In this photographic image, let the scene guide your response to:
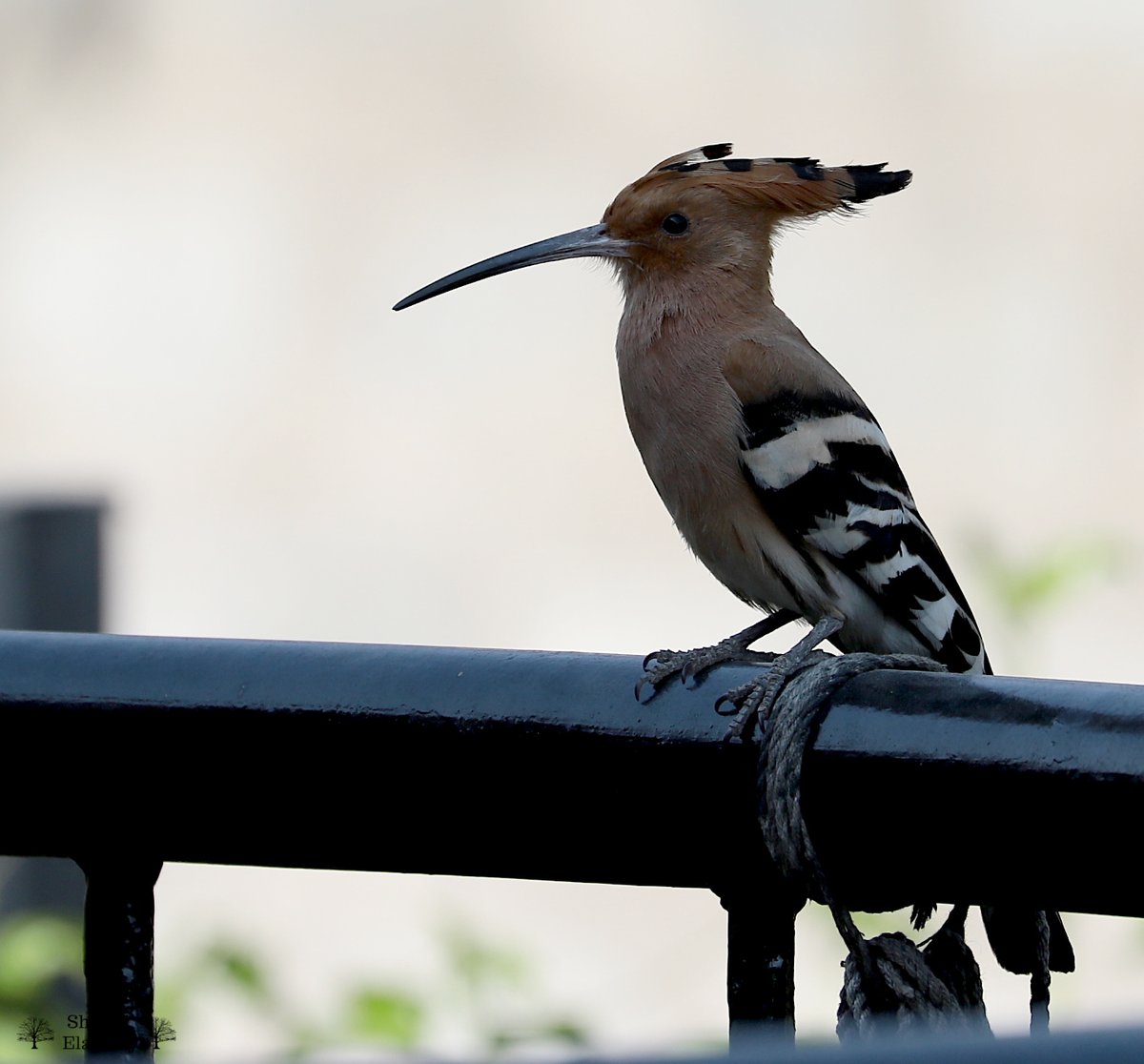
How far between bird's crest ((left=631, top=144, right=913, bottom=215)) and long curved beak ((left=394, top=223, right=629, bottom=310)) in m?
0.07

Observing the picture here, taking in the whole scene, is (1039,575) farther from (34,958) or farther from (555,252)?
(34,958)

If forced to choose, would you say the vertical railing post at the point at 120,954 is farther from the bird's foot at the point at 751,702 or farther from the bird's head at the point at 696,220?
the bird's head at the point at 696,220

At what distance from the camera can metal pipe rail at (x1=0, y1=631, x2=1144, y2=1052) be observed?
759 mm

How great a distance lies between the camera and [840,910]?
77 cm

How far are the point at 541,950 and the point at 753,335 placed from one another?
6.93 feet

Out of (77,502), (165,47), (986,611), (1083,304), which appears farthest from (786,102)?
(986,611)

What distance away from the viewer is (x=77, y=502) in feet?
11.7

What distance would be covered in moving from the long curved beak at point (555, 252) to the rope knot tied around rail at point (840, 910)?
1.23 meters

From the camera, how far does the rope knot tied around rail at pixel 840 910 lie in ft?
2.51

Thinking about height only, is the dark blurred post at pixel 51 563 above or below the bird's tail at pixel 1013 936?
above

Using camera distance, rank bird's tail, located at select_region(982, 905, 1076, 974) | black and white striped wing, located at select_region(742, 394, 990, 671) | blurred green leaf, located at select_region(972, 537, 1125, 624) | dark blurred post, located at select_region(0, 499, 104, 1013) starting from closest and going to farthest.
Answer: bird's tail, located at select_region(982, 905, 1076, 974), black and white striped wing, located at select_region(742, 394, 990, 671), blurred green leaf, located at select_region(972, 537, 1125, 624), dark blurred post, located at select_region(0, 499, 104, 1013)
